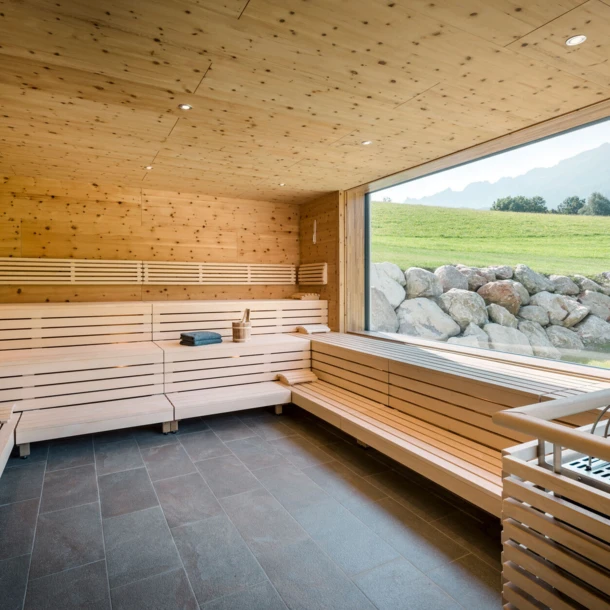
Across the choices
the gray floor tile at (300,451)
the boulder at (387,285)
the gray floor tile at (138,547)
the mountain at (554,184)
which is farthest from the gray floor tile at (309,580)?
the boulder at (387,285)

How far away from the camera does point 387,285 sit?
583cm

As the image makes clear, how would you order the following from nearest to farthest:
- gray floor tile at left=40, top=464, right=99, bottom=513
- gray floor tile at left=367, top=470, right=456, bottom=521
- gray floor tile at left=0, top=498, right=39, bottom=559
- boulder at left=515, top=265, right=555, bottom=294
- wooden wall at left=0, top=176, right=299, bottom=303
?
gray floor tile at left=0, top=498, right=39, bottom=559
gray floor tile at left=367, top=470, right=456, bottom=521
gray floor tile at left=40, top=464, right=99, bottom=513
boulder at left=515, top=265, right=555, bottom=294
wooden wall at left=0, top=176, right=299, bottom=303

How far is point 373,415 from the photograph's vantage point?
3.58 m

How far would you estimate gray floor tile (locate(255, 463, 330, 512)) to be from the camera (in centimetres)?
282

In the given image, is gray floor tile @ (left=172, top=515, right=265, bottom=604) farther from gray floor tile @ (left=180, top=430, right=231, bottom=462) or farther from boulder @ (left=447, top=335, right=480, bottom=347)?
boulder @ (left=447, top=335, right=480, bottom=347)

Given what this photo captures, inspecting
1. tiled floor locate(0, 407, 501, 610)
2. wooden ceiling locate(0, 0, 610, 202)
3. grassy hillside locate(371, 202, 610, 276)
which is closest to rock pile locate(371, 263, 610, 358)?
grassy hillside locate(371, 202, 610, 276)

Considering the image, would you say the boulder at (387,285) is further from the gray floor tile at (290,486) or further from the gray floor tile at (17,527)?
the gray floor tile at (17,527)

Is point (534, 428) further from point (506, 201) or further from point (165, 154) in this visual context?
point (165, 154)

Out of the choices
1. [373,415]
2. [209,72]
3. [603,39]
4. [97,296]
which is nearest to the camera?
[603,39]

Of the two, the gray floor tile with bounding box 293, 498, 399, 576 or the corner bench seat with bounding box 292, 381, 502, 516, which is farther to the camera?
the corner bench seat with bounding box 292, 381, 502, 516

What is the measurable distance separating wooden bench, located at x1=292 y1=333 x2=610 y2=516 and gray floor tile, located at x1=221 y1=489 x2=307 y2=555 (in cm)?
86

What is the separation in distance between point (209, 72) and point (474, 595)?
310cm

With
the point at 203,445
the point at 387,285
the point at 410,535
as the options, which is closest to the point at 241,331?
the point at 203,445

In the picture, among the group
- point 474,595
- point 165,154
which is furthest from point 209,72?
point 474,595
